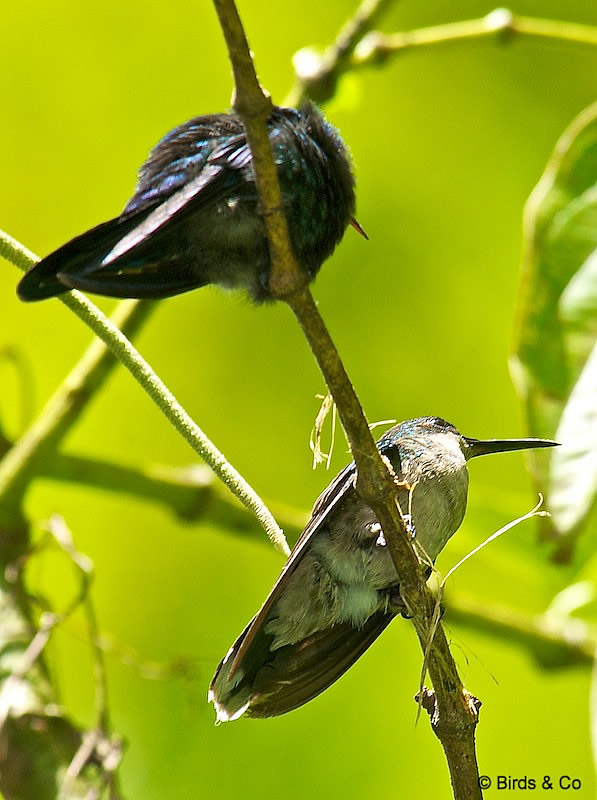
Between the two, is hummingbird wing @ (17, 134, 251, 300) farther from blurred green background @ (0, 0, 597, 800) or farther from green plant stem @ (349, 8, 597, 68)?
blurred green background @ (0, 0, 597, 800)

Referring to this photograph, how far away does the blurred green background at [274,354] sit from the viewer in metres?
3.61

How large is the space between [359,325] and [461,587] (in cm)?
99

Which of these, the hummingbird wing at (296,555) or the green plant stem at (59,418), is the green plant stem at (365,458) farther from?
the green plant stem at (59,418)

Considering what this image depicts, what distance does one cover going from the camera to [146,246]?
1620mm

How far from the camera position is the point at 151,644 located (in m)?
3.68

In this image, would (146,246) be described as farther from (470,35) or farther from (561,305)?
(470,35)

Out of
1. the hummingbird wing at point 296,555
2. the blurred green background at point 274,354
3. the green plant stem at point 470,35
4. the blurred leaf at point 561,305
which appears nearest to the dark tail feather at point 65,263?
the hummingbird wing at point 296,555

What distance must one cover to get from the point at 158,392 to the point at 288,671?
27.5 inches

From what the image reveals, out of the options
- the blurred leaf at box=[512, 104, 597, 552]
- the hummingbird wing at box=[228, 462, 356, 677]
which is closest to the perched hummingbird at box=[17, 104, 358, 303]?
the hummingbird wing at box=[228, 462, 356, 677]

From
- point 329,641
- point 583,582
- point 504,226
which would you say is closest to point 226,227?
point 329,641

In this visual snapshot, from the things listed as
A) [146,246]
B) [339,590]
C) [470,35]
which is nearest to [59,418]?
[339,590]

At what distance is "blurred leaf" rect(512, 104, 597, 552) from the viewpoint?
2.18 m

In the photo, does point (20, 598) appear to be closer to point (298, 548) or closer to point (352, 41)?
point (298, 548)

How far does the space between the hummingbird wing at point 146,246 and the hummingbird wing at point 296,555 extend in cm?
40
